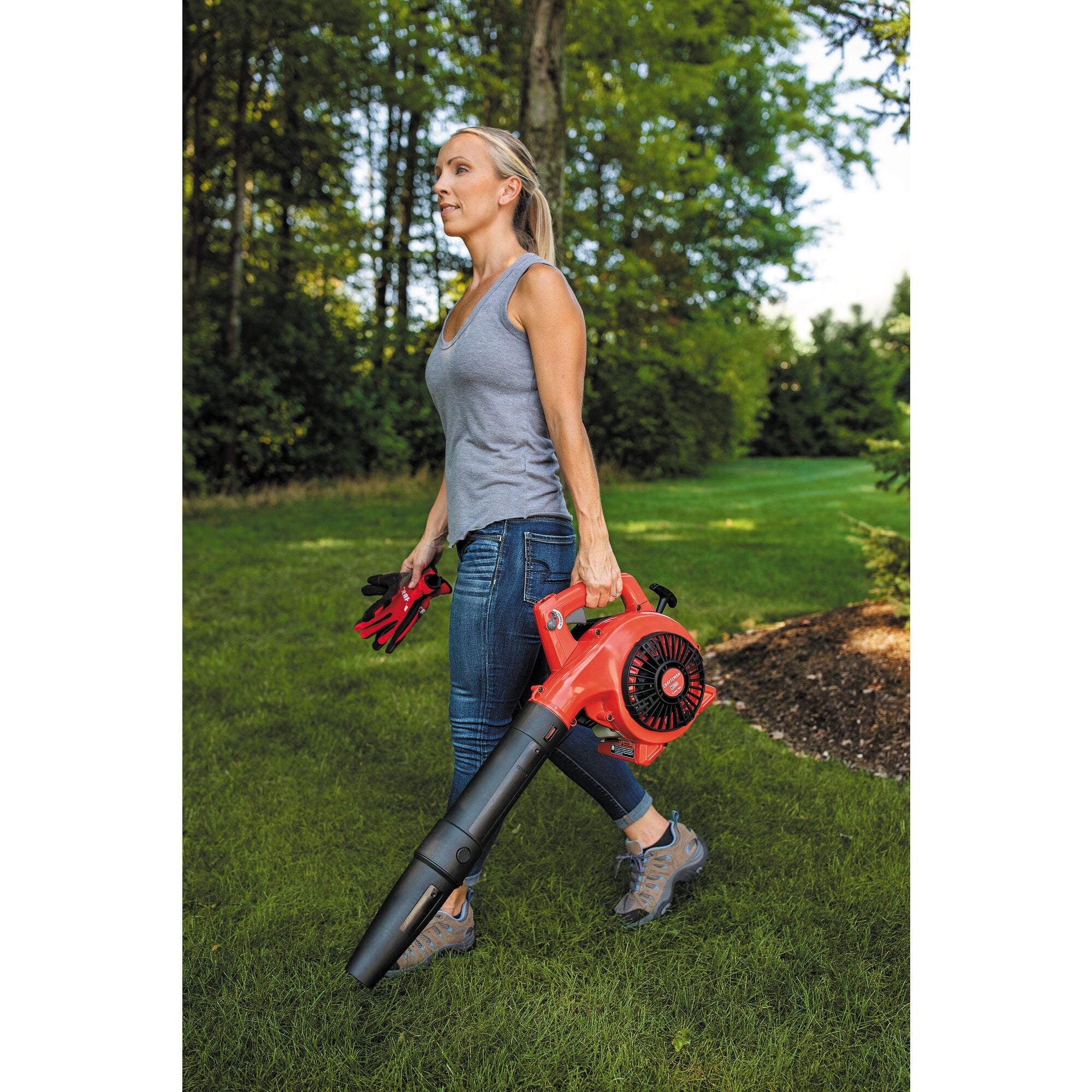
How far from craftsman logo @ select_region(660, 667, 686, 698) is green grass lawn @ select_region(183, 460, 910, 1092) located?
73cm

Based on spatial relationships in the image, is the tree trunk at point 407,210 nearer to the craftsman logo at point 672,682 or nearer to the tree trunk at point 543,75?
the tree trunk at point 543,75

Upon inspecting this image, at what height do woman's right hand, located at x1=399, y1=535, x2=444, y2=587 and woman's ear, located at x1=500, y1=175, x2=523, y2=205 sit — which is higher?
woman's ear, located at x1=500, y1=175, x2=523, y2=205

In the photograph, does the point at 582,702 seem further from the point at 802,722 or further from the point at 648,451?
the point at 648,451

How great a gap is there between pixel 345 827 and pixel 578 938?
3.16 feet

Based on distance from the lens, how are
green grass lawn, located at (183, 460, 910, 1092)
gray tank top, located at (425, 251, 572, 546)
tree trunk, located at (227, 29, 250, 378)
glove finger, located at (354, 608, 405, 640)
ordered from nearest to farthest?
green grass lawn, located at (183, 460, 910, 1092) < gray tank top, located at (425, 251, 572, 546) < glove finger, located at (354, 608, 405, 640) < tree trunk, located at (227, 29, 250, 378)

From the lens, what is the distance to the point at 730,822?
9.78ft

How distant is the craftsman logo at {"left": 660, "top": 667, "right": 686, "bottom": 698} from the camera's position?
1995mm

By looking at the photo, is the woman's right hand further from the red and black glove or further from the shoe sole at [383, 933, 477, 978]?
the shoe sole at [383, 933, 477, 978]

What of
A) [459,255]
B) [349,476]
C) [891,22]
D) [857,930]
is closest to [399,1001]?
[857,930]

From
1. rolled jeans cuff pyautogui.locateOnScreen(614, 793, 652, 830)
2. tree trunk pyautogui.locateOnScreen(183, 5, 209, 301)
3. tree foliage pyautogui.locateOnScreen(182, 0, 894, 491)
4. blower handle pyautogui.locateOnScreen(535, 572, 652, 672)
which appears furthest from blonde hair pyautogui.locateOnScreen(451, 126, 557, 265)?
tree trunk pyautogui.locateOnScreen(183, 5, 209, 301)

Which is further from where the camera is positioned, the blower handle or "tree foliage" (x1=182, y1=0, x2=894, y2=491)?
"tree foliage" (x1=182, y1=0, x2=894, y2=491)

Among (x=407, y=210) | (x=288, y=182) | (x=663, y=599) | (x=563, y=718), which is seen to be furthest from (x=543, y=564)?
(x=407, y=210)

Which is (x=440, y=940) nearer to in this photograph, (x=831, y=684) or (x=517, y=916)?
(x=517, y=916)
